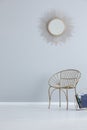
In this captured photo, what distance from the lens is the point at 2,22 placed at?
17.9 feet

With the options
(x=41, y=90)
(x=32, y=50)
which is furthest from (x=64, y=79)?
(x=32, y=50)

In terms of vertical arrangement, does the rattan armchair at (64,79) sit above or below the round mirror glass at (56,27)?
below

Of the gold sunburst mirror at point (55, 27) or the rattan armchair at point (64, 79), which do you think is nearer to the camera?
the rattan armchair at point (64, 79)

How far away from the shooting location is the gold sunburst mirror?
17.7ft

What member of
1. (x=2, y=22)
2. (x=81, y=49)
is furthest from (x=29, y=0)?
(x=81, y=49)

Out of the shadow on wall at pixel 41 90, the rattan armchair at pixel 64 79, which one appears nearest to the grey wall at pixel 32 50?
the shadow on wall at pixel 41 90

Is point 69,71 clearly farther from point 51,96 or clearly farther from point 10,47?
point 10,47

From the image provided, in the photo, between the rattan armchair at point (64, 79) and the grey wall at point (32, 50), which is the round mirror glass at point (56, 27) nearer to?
the grey wall at point (32, 50)

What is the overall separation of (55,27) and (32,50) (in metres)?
0.63

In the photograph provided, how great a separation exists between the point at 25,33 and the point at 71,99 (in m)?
1.57

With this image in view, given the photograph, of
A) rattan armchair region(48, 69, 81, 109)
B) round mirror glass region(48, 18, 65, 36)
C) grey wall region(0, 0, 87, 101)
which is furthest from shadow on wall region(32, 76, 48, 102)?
round mirror glass region(48, 18, 65, 36)

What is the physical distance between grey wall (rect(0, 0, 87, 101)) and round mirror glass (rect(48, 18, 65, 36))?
24 cm

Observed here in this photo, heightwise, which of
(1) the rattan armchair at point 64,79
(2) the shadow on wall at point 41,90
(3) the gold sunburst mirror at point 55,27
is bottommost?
(2) the shadow on wall at point 41,90

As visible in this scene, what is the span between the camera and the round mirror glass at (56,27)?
17.7 feet
